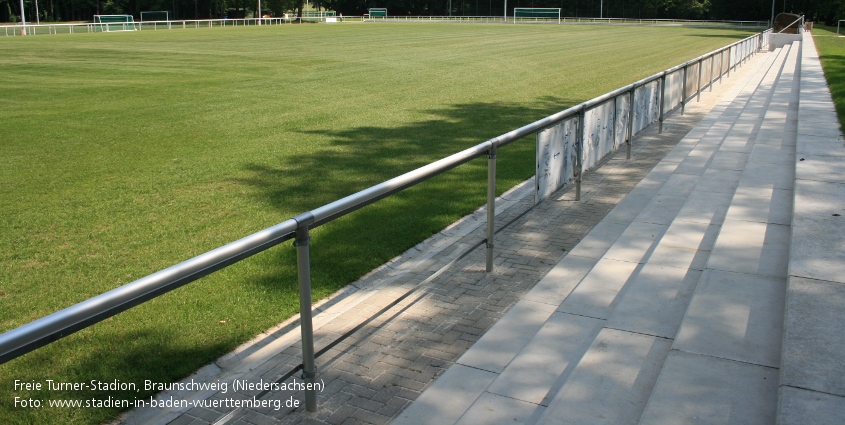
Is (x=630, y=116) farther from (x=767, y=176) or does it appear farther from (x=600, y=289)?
(x=600, y=289)

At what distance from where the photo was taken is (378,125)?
14125mm

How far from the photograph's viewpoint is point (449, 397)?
4098mm

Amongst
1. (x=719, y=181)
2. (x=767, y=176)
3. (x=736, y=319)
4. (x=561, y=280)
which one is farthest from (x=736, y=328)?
(x=719, y=181)

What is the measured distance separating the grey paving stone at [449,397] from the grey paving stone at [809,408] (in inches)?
59.2

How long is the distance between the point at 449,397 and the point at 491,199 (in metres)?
2.22

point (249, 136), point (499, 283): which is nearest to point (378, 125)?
point (249, 136)

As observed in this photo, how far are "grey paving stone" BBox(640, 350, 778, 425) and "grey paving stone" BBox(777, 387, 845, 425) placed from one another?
0.56 feet

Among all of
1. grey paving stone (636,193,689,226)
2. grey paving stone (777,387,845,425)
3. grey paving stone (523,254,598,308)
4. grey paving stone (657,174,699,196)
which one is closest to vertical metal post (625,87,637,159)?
grey paving stone (657,174,699,196)

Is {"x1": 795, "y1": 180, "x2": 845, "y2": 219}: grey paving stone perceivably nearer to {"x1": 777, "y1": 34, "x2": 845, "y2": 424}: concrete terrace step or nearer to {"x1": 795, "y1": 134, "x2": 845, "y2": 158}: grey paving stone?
{"x1": 777, "y1": 34, "x2": 845, "y2": 424}: concrete terrace step

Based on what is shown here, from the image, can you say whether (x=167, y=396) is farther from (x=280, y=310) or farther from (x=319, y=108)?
(x=319, y=108)

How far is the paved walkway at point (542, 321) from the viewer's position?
4051 mm

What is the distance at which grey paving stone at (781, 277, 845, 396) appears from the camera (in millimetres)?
3568

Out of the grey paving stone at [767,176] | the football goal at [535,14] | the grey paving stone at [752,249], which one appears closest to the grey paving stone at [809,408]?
the grey paving stone at [752,249]

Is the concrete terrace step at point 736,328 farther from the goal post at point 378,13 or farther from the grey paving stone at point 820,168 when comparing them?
the goal post at point 378,13
